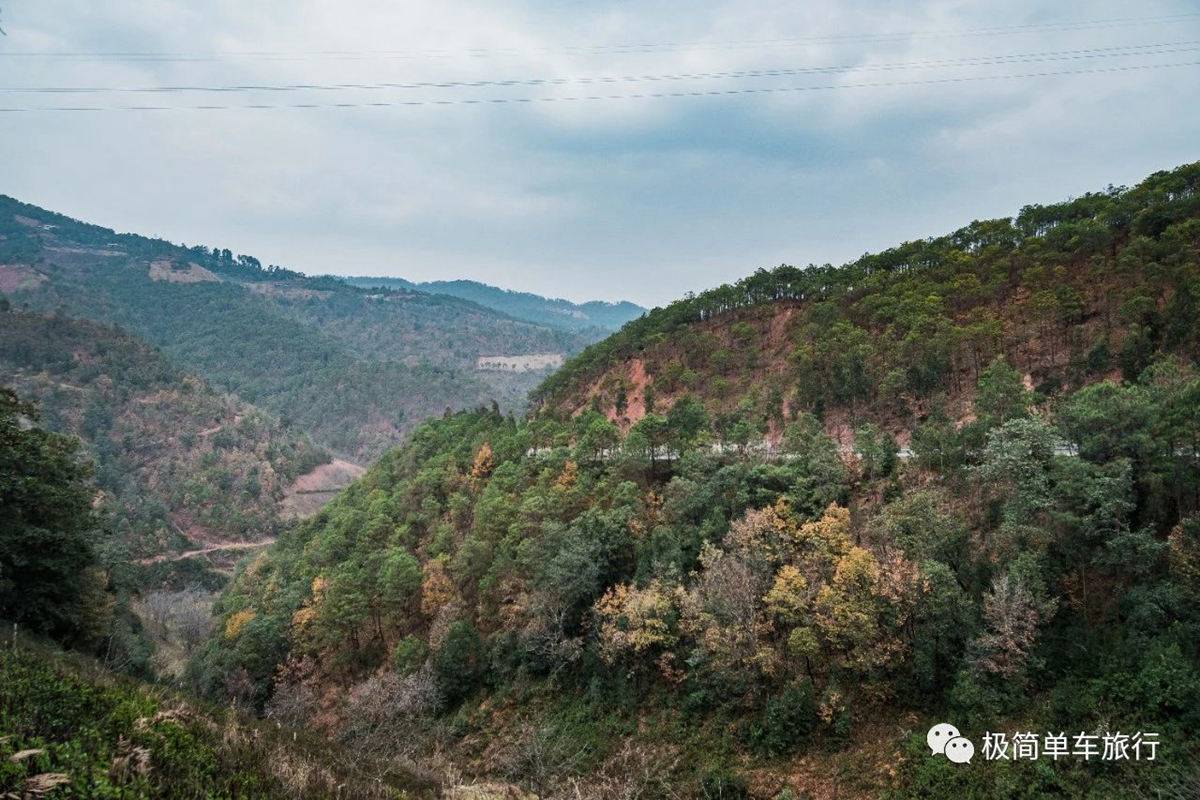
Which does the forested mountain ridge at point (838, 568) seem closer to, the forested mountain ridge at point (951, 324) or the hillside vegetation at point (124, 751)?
the forested mountain ridge at point (951, 324)

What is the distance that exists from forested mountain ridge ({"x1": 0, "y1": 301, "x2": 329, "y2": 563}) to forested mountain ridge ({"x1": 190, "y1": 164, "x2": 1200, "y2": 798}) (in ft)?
166

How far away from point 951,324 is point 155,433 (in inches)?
4673

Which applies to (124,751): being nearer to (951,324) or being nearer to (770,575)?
(770,575)

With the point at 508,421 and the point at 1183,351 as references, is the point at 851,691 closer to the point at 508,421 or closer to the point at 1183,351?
the point at 1183,351

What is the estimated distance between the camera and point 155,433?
101 m

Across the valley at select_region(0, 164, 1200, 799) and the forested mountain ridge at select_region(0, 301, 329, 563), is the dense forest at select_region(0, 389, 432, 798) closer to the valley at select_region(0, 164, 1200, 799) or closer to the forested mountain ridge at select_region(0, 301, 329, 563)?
the valley at select_region(0, 164, 1200, 799)

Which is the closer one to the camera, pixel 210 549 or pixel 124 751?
pixel 124 751

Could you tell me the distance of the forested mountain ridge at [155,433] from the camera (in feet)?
289

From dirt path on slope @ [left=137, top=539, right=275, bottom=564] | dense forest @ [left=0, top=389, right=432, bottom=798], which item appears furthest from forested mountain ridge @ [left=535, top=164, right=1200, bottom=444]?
dirt path on slope @ [left=137, top=539, right=275, bottom=564]

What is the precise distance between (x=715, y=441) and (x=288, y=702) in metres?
25.8

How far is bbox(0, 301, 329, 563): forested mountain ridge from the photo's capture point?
3472 inches

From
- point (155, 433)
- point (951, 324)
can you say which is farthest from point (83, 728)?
point (155, 433)

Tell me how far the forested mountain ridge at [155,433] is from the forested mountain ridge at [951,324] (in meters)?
69.5

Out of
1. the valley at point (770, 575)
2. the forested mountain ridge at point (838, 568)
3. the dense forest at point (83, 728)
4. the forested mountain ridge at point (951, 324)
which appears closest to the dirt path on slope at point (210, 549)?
the valley at point (770, 575)
